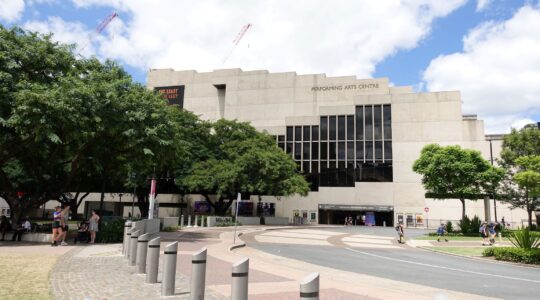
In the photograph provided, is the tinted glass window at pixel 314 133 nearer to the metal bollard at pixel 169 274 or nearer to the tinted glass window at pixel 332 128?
the tinted glass window at pixel 332 128

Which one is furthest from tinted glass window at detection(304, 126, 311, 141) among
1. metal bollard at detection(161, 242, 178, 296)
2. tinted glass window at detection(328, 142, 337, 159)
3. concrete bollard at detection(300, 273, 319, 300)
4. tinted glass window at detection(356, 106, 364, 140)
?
concrete bollard at detection(300, 273, 319, 300)

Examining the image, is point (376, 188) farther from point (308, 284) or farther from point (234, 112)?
point (308, 284)

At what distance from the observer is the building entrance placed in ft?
190

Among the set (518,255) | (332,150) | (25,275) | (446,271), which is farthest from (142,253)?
(332,150)

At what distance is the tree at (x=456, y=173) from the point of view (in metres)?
37.4

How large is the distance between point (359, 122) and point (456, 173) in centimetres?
2412

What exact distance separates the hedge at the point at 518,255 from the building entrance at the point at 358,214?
38.6 metres

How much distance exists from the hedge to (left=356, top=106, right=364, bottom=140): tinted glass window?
4142cm

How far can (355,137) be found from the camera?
6034 cm

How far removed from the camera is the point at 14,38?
19266 millimetres

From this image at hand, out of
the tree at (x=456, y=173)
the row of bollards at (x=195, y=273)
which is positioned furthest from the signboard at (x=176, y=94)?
the row of bollards at (x=195, y=273)

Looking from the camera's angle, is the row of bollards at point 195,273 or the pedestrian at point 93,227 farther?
the pedestrian at point 93,227

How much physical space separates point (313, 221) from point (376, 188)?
10173mm

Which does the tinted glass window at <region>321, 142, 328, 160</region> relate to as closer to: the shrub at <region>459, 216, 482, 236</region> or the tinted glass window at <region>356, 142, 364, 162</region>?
the tinted glass window at <region>356, 142, 364, 162</region>
